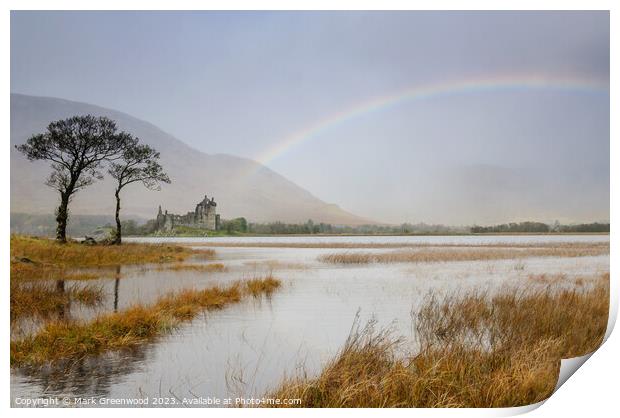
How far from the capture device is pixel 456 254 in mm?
5820

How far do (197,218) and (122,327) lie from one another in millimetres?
1268

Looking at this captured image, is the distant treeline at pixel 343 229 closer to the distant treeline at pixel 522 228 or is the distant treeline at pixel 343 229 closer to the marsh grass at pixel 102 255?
the distant treeline at pixel 522 228

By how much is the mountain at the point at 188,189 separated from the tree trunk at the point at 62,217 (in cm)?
7

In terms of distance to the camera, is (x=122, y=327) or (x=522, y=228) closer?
(x=122, y=327)

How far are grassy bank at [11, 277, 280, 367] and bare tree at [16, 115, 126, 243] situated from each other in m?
1.08

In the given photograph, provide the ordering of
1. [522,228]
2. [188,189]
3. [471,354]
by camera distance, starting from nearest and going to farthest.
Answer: [471,354] → [188,189] → [522,228]

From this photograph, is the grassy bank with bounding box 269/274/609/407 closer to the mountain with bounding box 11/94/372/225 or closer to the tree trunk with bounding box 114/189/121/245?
the mountain with bounding box 11/94/372/225

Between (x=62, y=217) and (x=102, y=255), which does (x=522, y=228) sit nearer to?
(x=102, y=255)

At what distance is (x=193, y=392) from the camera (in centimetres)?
482

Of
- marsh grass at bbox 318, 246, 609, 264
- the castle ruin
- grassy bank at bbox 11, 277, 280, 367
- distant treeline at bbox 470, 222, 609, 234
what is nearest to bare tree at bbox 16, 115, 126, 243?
the castle ruin

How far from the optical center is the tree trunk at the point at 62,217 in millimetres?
5602

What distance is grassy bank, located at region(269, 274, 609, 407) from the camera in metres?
4.65

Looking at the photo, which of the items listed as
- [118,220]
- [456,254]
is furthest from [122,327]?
[456,254]

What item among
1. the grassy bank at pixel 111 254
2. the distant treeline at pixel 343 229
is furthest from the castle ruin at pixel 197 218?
the distant treeline at pixel 343 229
